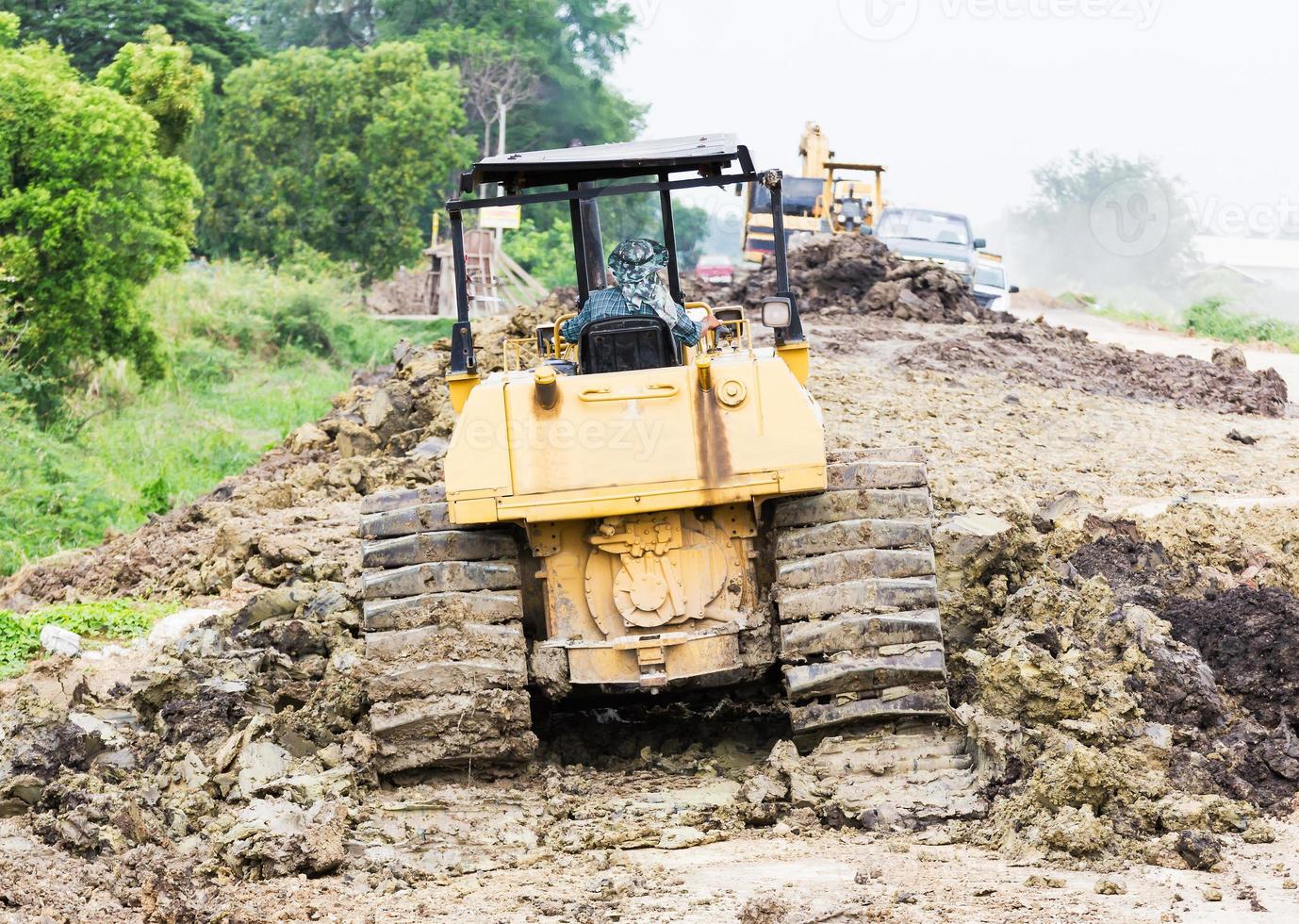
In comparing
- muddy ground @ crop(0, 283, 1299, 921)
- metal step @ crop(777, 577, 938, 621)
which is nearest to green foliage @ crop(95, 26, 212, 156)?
muddy ground @ crop(0, 283, 1299, 921)

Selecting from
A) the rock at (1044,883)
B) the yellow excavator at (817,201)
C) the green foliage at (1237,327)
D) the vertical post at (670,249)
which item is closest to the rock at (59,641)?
the vertical post at (670,249)

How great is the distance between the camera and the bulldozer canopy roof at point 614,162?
7996mm

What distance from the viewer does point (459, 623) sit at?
7.48m

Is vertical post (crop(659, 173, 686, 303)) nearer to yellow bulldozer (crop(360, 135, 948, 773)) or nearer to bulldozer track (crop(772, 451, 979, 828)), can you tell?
yellow bulldozer (crop(360, 135, 948, 773))

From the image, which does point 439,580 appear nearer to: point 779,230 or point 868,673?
point 868,673

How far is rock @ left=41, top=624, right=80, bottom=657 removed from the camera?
11.3 metres

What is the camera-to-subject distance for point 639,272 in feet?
26.5

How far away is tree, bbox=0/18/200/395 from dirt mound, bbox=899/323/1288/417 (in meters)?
9.71

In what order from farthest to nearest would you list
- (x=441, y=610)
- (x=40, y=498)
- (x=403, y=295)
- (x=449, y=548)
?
(x=403, y=295) < (x=40, y=498) < (x=449, y=548) < (x=441, y=610)

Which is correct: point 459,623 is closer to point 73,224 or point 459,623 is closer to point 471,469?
point 471,469

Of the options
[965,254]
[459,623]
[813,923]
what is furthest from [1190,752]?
[965,254]

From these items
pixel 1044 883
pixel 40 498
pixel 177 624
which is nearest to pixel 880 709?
pixel 1044 883

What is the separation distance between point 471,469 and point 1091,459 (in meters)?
8.71

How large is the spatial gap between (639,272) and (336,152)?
31722 millimetres
